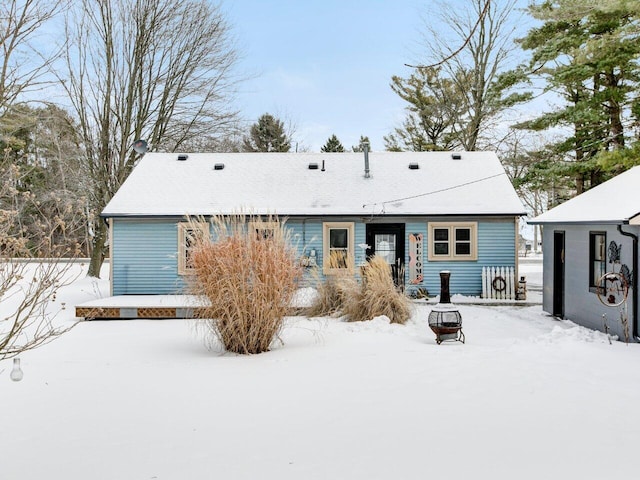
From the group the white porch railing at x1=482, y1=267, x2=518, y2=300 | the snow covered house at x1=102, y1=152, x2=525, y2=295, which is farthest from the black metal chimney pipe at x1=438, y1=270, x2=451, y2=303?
the white porch railing at x1=482, y1=267, x2=518, y2=300

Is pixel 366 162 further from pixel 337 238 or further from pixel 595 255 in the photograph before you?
pixel 595 255

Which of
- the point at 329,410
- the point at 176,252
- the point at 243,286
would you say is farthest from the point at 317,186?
the point at 329,410

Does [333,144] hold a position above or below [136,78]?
above

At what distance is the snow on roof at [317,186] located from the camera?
12.1 meters

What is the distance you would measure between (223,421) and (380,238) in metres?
8.60

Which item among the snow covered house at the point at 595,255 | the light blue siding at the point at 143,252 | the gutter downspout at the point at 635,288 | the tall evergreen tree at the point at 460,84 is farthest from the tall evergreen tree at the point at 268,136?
the gutter downspout at the point at 635,288

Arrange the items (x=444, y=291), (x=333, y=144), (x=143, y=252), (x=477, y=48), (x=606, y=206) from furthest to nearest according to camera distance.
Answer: (x=333, y=144), (x=477, y=48), (x=143, y=252), (x=606, y=206), (x=444, y=291)

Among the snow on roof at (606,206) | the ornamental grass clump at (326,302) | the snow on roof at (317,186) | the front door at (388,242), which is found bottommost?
the ornamental grass clump at (326,302)

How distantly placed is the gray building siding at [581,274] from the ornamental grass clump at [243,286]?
4.78 metres

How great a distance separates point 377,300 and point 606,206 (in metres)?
3.92

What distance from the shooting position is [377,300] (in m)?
8.26

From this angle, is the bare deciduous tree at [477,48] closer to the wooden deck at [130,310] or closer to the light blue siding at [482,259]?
the light blue siding at [482,259]

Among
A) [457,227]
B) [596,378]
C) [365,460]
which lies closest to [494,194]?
[457,227]

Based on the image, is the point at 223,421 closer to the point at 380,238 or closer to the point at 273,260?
the point at 273,260
